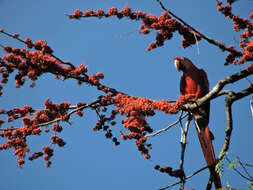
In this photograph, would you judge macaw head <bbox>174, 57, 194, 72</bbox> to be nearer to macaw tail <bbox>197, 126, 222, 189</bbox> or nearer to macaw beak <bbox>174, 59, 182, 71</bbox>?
macaw beak <bbox>174, 59, 182, 71</bbox>

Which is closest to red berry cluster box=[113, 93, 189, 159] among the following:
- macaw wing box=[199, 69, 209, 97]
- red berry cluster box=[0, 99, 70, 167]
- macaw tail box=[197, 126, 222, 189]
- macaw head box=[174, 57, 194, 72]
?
red berry cluster box=[0, 99, 70, 167]

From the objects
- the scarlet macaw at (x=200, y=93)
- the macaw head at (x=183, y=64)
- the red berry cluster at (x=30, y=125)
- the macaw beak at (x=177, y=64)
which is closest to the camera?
the red berry cluster at (x=30, y=125)

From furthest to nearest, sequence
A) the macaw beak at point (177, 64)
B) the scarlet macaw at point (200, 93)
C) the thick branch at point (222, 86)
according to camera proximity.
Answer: the macaw beak at point (177, 64) < the scarlet macaw at point (200, 93) < the thick branch at point (222, 86)

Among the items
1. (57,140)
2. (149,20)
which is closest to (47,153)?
(57,140)

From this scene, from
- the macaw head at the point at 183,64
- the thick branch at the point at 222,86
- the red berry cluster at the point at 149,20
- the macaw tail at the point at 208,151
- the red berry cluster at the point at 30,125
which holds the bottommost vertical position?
the macaw tail at the point at 208,151

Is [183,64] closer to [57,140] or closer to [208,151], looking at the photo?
[208,151]

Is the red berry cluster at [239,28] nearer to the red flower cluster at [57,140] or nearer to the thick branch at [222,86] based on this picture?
the thick branch at [222,86]

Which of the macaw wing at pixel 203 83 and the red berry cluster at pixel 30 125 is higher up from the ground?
the macaw wing at pixel 203 83

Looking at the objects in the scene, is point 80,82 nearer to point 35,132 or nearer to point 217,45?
point 35,132

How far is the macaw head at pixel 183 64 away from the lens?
4918mm

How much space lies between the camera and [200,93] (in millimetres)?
4473

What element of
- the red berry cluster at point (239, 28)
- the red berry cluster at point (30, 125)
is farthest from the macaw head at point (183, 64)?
the red berry cluster at point (30, 125)

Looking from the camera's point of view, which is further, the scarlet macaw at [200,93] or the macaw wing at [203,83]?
the macaw wing at [203,83]

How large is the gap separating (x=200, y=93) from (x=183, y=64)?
2.66 feet
